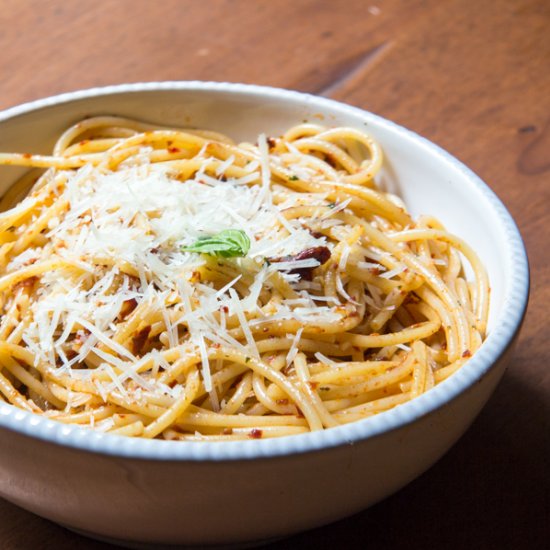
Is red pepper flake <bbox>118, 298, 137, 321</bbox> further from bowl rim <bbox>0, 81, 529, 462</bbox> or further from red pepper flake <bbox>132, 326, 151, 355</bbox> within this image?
bowl rim <bbox>0, 81, 529, 462</bbox>

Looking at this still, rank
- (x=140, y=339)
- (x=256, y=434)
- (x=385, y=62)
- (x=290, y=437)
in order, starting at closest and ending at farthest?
(x=290, y=437) → (x=256, y=434) → (x=140, y=339) → (x=385, y=62)

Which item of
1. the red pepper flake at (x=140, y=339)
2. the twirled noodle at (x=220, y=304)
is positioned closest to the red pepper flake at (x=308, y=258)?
the twirled noodle at (x=220, y=304)

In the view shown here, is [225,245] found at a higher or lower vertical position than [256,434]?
higher

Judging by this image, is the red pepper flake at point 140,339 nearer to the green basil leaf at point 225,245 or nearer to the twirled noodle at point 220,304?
the twirled noodle at point 220,304

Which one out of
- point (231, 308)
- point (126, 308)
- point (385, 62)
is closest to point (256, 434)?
point (231, 308)

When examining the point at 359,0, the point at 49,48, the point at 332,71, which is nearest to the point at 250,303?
the point at 332,71

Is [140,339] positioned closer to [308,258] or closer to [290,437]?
[308,258]
